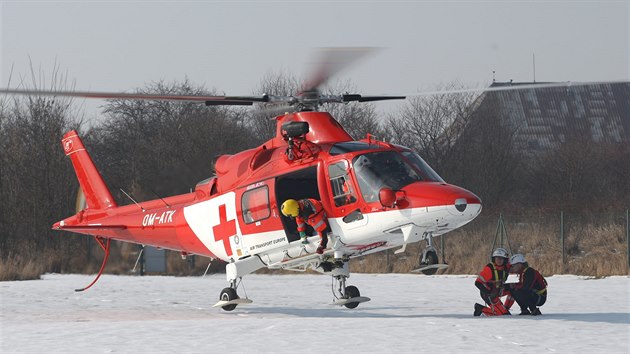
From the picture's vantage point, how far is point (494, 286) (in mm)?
16281

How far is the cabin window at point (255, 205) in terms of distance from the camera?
55.6ft

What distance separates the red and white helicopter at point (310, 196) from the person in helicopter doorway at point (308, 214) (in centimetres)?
18

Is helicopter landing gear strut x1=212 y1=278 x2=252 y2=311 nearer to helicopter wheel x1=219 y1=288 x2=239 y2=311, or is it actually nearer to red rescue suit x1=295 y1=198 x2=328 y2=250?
helicopter wheel x1=219 y1=288 x2=239 y2=311

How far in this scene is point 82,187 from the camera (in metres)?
22.1

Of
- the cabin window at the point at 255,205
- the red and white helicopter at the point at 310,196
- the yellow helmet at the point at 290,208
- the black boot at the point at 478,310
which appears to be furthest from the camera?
the cabin window at the point at 255,205

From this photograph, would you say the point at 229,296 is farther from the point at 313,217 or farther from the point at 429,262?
the point at 429,262

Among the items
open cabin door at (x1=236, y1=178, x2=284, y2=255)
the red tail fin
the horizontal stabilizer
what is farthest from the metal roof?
open cabin door at (x1=236, y1=178, x2=284, y2=255)

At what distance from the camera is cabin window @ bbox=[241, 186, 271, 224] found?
16.9 metres

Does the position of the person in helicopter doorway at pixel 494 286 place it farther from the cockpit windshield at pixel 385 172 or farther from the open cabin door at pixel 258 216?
the open cabin door at pixel 258 216

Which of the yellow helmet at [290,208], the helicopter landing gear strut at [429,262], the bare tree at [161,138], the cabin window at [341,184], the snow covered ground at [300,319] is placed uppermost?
the bare tree at [161,138]

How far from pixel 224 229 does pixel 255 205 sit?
1.15 meters

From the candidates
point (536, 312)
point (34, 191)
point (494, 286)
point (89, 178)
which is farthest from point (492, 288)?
point (34, 191)

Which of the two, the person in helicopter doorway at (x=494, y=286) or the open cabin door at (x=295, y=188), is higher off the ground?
the open cabin door at (x=295, y=188)

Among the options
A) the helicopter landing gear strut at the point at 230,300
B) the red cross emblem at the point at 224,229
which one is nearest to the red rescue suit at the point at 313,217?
the red cross emblem at the point at 224,229
